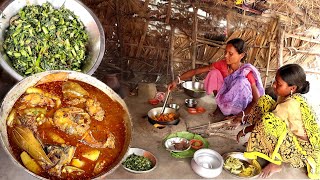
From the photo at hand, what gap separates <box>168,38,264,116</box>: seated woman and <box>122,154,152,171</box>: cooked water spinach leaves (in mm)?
1248

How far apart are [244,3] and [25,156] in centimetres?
455

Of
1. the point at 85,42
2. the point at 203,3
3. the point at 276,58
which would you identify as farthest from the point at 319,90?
the point at 85,42

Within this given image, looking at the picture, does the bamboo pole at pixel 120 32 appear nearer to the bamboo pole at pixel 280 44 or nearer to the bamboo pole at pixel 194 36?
the bamboo pole at pixel 194 36

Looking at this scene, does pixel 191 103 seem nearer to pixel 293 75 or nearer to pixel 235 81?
pixel 235 81

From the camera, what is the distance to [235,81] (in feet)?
15.7

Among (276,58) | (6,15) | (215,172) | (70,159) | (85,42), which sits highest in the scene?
(6,15)

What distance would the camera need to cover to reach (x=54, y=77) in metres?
3.05

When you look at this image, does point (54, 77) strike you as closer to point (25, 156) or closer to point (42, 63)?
→ point (42, 63)

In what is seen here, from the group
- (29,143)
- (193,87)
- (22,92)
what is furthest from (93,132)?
(193,87)

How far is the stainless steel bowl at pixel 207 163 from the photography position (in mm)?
3533

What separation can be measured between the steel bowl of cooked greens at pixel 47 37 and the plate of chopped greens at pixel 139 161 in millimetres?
1076

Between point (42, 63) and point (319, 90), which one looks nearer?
point (42, 63)

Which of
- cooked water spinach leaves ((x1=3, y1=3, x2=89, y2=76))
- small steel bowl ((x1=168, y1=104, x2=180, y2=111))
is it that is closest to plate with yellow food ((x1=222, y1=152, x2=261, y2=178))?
small steel bowl ((x1=168, y1=104, x2=180, y2=111))

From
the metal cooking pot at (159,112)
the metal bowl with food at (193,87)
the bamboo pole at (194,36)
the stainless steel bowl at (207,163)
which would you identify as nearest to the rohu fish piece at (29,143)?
the stainless steel bowl at (207,163)
